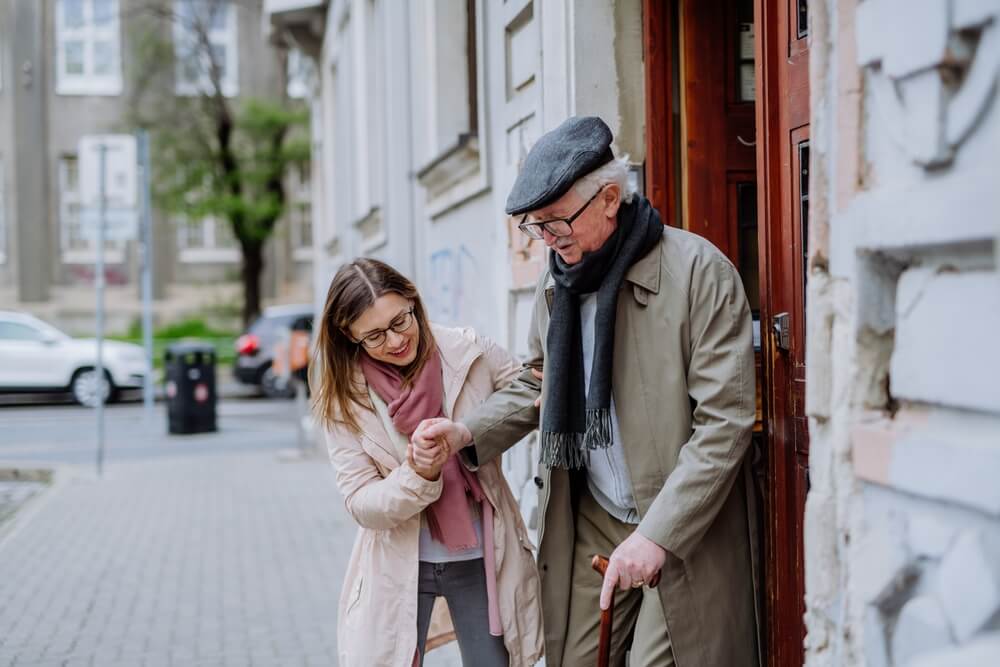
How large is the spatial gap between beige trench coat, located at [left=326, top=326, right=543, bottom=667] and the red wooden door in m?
0.72

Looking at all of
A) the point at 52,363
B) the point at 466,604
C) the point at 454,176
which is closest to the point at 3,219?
the point at 52,363

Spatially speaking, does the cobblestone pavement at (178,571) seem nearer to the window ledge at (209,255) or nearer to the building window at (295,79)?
the window ledge at (209,255)

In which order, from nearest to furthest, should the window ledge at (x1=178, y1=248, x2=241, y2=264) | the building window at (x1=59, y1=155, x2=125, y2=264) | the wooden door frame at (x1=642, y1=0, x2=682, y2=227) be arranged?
the wooden door frame at (x1=642, y1=0, x2=682, y2=227) < the building window at (x1=59, y1=155, x2=125, y2=264) < the window ledge at (x1=178, y1=248, x2=241, y2=264)

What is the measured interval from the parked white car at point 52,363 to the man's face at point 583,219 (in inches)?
685

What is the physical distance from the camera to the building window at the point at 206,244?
29.8 m

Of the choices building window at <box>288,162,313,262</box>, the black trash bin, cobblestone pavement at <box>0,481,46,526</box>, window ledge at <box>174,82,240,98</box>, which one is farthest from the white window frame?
cobblestone pavement at <box>0,481,46,526</box>

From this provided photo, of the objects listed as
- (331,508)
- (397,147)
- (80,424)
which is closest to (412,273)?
(397,147)

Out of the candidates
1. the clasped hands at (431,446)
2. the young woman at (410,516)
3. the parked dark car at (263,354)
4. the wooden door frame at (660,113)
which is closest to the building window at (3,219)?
the parked dark car at (263,354)

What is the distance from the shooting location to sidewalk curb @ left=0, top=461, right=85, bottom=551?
9.38m

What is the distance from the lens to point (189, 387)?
15.0m

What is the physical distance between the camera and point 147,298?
48.5ft

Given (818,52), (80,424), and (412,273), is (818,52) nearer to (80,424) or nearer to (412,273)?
(412,273)

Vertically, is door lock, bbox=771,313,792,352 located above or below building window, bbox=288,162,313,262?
below

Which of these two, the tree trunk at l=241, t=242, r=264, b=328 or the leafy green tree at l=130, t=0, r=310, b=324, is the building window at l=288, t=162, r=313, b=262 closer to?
the leafy green tree at l=130, t=0, r=310, b=324
